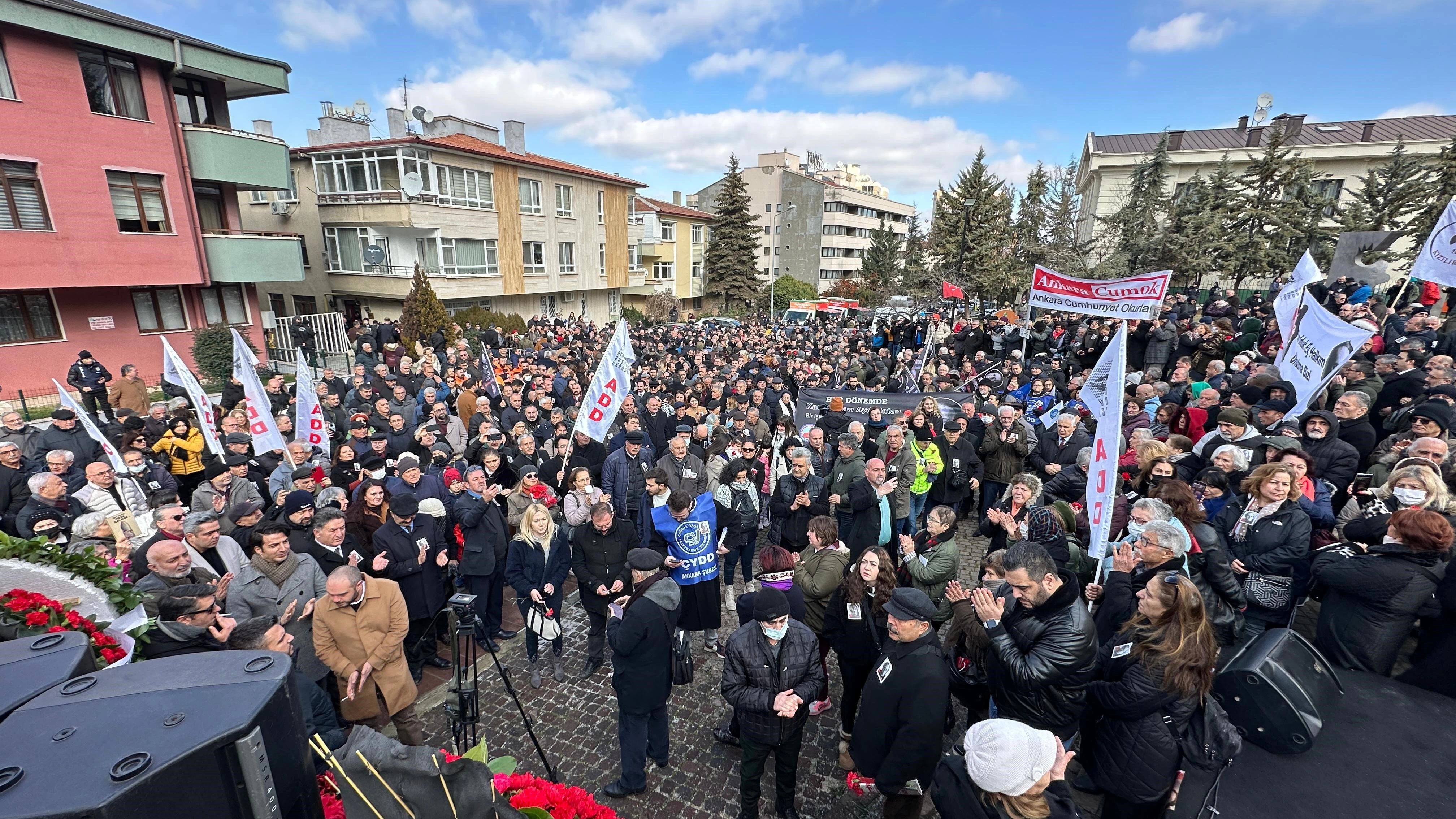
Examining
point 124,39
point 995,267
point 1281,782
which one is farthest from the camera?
point 995,267

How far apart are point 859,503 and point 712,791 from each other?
120 inches

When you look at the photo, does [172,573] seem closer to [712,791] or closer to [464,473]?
[464,473]

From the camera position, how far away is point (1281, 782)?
3273mm

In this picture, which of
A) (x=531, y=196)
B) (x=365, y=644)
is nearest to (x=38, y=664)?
(x=365, y=644)

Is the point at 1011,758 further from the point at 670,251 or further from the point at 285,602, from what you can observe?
the point at 670,251

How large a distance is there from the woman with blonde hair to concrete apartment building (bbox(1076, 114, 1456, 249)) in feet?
129

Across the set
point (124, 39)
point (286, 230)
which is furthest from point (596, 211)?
point (124, 39)

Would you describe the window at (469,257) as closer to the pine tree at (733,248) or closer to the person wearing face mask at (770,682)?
the pine tree at (733,248)

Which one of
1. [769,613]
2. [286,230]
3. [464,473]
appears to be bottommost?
[464,473]

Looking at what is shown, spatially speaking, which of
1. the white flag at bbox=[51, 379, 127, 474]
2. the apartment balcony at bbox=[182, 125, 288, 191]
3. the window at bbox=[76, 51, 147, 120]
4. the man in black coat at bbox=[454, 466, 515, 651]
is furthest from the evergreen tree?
the white flag at bbox=[51, 379, 127, 474]

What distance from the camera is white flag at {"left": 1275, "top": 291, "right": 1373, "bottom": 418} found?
678cm

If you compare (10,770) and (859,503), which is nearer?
(10,770)

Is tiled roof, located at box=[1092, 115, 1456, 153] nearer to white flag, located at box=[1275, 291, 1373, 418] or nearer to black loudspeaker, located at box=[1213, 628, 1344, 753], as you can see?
white flag, located at box=[1275, 291, 1373, 418]

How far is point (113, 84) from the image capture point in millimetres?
16781
